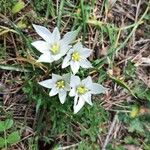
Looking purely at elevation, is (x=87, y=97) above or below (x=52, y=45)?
below

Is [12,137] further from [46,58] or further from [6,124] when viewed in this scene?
[46,58]

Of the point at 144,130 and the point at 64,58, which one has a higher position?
the point at 64,58

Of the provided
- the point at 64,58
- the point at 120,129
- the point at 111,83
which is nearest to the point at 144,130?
the point at 120,129

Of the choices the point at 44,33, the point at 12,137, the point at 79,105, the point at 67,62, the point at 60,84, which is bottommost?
the point at 12,137

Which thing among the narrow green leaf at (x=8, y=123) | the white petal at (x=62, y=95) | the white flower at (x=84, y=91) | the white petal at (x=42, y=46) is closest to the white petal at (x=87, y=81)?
the white flower at (x=84, y=91)

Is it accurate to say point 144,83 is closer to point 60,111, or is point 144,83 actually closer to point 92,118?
point 92,118

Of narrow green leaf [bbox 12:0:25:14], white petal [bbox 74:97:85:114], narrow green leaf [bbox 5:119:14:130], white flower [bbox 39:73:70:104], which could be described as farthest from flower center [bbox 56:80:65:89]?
narrow green leaf [bbox 12:0:25:14]

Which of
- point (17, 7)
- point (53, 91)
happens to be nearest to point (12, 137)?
point (53, 91)
